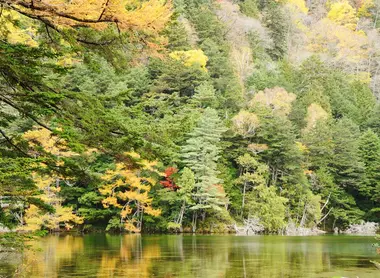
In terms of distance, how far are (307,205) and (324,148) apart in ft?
15.5

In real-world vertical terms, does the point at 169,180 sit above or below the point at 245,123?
below

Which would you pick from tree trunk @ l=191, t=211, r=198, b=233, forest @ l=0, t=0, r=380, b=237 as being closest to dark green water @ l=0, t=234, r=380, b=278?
forest @ l=0, t=0, r=380, b=237

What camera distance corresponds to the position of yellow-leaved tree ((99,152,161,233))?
2611 cm

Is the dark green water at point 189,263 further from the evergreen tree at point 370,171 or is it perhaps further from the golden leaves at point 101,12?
the evergreen tree at point 370,171

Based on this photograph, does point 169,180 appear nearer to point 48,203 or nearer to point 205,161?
point 205,161

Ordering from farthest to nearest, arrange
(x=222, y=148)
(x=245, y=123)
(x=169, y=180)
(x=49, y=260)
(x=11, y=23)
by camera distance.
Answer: (x=245, y=123) < (x=222, y=148) < (x=169, y=180) < (x=49, y=260) < (x=11, y=23)

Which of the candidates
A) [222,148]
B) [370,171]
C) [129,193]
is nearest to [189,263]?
[129,193]

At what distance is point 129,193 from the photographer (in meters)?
26.1

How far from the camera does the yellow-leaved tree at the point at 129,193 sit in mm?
26109

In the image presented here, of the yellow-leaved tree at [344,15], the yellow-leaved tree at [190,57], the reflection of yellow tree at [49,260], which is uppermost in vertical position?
the yellow-leaved tree at [344,15]

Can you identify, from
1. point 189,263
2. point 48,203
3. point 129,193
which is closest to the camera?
point 189,263

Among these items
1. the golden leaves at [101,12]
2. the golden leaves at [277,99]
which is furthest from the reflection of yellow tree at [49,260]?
the golden leaves at [277,99]

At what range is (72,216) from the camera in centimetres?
2506

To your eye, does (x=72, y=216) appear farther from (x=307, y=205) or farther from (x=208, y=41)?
(x=208, y=41)
